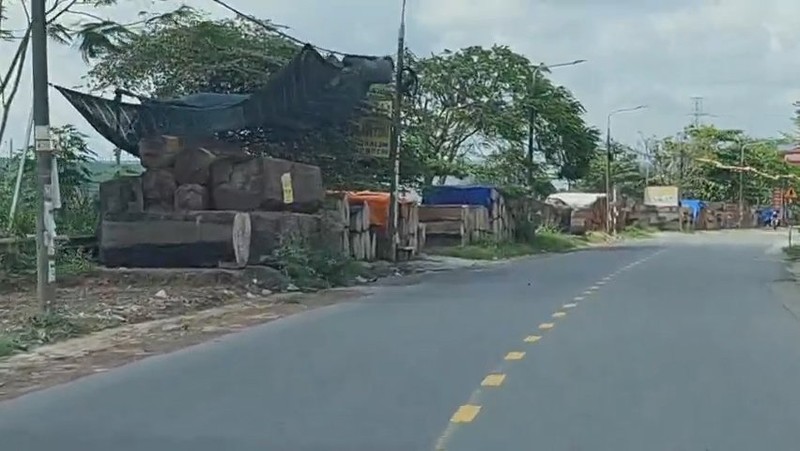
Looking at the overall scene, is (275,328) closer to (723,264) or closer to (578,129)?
(723,264)

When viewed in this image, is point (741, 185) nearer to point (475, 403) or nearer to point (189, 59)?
point (189, 59)

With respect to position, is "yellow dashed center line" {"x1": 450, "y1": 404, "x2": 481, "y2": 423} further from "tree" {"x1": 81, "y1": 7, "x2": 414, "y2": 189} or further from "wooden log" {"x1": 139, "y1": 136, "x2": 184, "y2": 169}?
"tree" {"x1": 81, "y1": 7, "x2": 414, "y2": 189}

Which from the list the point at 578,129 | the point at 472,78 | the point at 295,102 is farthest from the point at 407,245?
the point at 578,129

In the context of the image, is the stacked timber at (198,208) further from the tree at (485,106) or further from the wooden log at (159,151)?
the tree at (485,106)

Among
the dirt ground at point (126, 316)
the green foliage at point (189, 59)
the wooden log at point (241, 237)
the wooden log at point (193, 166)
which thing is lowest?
the dirt ground at point (126, 316)

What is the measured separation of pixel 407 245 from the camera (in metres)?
37.5

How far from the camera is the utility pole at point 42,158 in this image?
629 inches

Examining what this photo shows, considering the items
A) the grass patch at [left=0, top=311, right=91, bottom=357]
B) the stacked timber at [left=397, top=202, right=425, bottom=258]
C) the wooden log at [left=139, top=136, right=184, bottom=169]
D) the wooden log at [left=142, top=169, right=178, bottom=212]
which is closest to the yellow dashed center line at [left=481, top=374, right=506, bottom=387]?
the grass patch at [left=0, top=311, right=91, bottom=357]

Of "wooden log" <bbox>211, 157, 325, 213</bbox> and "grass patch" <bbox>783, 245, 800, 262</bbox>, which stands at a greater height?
"wooden log" <bbox>211, 157, 325, 213</bbox>

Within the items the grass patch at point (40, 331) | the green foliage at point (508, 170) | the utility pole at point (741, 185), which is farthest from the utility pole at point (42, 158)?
the utility pole at point (741, 185)

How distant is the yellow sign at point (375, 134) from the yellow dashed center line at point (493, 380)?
20.2 m

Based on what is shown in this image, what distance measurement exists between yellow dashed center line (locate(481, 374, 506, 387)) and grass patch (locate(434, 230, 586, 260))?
2828 cm

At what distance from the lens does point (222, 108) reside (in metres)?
25.1

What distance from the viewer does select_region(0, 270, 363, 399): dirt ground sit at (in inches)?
527
